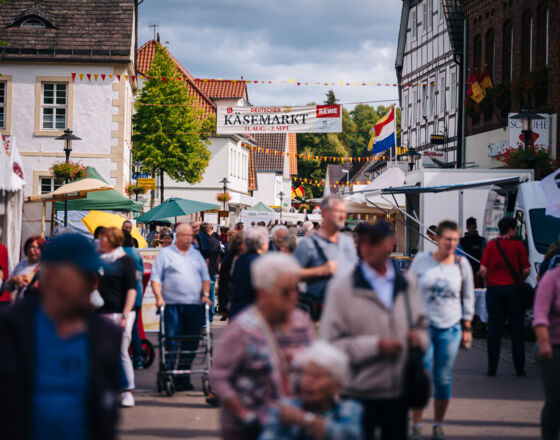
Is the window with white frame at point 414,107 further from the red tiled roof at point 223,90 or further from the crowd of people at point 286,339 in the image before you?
the crowd of people at point 286,339

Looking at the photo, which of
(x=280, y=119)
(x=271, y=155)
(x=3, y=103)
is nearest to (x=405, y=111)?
(x=280, y=119)

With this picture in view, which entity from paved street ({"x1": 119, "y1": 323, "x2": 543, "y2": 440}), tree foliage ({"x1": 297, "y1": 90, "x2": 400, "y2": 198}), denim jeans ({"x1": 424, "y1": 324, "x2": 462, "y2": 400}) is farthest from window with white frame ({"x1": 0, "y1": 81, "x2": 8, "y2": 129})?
tree foliage ({"x1": 297, "y1": 90, "x2": 400, "y2": 198})

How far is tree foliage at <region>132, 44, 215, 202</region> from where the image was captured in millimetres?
42906

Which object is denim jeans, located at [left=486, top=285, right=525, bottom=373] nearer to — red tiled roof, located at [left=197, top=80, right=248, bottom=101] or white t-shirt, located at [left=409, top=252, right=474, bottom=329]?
white t-shirt, located at [left=409, top=252, right=474, bottom=329]

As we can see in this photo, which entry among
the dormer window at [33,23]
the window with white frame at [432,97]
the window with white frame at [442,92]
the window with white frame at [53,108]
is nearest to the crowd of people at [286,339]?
the window with white frame at [53,108]

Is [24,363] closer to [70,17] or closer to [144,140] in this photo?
[70,17]

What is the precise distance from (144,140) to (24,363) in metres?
40.5

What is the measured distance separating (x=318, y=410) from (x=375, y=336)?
114 centimetres

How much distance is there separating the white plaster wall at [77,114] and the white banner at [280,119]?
220 inches

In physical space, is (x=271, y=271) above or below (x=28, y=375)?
above

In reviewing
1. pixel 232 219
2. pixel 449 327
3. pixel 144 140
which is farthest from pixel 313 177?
pixel 449 327

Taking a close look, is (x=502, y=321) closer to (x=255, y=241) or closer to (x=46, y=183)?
(x=255, y=241)

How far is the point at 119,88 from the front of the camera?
111ft

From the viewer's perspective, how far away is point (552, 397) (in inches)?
253
